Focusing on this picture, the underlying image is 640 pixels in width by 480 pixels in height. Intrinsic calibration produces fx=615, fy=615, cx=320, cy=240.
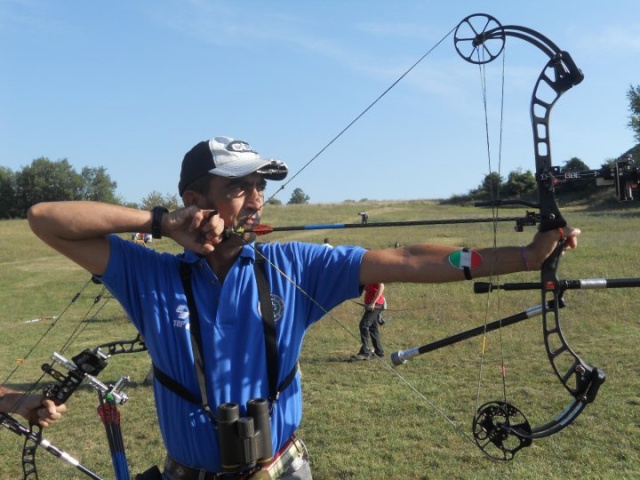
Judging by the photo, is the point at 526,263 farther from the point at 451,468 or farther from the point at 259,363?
the point at 451,468

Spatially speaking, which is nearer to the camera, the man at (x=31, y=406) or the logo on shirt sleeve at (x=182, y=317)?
the logo on shirt sleeve at (x=182, y=317)

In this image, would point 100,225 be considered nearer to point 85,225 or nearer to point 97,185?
point 85,225

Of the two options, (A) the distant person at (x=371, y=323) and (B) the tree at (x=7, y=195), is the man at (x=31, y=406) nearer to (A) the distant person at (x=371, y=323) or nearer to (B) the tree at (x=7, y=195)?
(A) the distant person at (x=371, y=323)

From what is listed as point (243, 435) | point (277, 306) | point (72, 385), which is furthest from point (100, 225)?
point (72, 385)

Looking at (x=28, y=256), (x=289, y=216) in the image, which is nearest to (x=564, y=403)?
(x=28, y=256)

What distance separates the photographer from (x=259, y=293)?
2217mm

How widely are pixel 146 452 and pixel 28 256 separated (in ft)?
103

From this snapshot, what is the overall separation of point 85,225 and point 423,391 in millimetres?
6515

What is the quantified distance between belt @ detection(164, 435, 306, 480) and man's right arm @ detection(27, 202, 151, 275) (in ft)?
2.51

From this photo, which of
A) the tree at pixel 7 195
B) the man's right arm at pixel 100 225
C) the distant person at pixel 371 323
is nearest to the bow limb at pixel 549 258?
the man's right arm at pixel 100 225

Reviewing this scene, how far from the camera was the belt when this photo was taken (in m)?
2.07

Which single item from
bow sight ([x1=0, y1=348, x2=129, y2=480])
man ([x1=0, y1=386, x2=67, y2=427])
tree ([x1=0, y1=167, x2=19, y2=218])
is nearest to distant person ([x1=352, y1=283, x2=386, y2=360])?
bow sight ([x1=0, y1=348, x2=129, y2=480])

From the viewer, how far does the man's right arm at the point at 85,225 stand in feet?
7.00

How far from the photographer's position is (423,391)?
7949 millimetres
